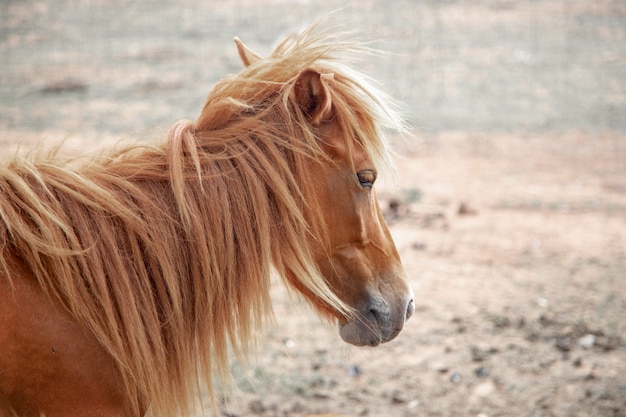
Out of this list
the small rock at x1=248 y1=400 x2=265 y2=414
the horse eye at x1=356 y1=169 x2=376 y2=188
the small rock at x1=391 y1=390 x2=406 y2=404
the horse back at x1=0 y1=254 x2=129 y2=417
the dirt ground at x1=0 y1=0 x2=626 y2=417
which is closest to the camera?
the horse back at x1=0 y1=254 x2=129 y2=417

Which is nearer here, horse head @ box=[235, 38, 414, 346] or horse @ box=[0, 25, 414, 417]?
horse @ box=[0, 25, 414, 417]

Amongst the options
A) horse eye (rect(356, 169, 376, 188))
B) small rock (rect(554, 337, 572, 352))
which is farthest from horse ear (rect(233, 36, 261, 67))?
small rock (rect(554, 337, 572, 352))

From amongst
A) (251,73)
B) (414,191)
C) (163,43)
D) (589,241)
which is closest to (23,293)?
(251,73)

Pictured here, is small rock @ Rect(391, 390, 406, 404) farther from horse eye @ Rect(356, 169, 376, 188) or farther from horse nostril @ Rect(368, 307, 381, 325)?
horse eye @ Rect(356, 169, 376, 188)

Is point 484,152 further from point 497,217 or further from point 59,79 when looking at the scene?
point 59,79

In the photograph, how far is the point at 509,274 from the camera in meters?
5.59

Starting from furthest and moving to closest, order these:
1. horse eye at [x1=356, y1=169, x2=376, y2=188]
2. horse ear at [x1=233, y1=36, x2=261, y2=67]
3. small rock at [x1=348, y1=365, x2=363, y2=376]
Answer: small rock at [x1=348, y1=365, x2=363, y2=376]
horse ear at [x1=233, y1=36, x2=261, y2=67]
horse eye at [x1=356, y1=169, x2=376, y2=188]

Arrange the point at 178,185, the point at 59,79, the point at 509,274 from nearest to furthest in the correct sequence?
the point at 178,185
the point at 509,274
the point at 59,79

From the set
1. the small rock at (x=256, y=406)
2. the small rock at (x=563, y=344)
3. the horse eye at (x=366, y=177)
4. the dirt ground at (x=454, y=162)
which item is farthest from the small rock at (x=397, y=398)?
the horse eye at (x=366, y=177)

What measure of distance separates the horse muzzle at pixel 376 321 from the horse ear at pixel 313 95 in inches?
25.3

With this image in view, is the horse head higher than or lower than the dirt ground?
higher

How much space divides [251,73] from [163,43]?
13434 millimetres

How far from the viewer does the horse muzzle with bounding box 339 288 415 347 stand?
2.41 metres

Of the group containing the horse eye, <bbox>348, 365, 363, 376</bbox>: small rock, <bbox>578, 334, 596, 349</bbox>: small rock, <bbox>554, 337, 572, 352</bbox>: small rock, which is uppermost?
the horse eye
